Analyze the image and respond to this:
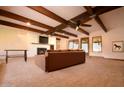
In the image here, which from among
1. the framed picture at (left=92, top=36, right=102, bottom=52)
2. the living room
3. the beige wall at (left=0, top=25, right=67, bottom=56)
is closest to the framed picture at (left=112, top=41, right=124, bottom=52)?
the living room

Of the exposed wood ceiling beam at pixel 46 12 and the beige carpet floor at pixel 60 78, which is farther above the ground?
the exposed wood ceiling beam at pixel 46 12

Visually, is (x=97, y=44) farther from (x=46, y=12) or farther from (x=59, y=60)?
(x=59, y=60)

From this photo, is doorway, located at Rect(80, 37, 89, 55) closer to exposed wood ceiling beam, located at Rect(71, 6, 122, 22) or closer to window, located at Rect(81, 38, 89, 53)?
window, located at Rect(81, 38, 89, 53)

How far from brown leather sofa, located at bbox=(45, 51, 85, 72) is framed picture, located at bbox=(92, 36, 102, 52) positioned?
4790mm

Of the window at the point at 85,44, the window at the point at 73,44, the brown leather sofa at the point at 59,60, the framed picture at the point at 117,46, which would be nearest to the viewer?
the brown leather sofa at the point at 59,60

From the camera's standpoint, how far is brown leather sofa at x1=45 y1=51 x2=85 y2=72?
3654 millimetres

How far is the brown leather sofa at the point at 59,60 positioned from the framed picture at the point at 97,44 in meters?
4.79

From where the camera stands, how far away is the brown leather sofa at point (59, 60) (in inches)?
144

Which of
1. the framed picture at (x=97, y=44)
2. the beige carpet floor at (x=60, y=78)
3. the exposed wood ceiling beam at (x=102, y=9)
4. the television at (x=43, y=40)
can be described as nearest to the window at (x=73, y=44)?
the framed picture at (x=97, y=44)

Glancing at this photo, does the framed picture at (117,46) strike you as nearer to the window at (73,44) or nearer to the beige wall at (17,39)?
the window at (73,44)

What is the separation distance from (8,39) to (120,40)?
28.1 feet
